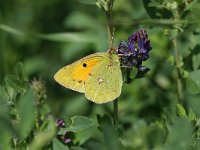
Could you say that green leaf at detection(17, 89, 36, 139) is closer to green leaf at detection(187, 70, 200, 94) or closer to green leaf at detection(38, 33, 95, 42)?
green leaf at detection(187, 70, 200, 94)

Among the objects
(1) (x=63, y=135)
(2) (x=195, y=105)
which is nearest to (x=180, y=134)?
(2) (x=195, y=105)

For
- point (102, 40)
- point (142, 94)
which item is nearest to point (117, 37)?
point (102, 40)

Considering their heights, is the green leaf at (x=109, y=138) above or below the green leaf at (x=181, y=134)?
below

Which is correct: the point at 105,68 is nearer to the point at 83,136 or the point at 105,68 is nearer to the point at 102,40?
the point at 83,136

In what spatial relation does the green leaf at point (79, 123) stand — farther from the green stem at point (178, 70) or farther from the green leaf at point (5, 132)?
the green stem at point (178, 70)

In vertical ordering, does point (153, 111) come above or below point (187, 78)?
below

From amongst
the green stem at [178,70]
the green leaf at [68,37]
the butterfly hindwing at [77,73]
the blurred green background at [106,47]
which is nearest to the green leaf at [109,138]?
the blurred green background at [106,47]

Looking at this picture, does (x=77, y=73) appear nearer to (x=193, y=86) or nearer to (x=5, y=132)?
(x=193, y=86)
